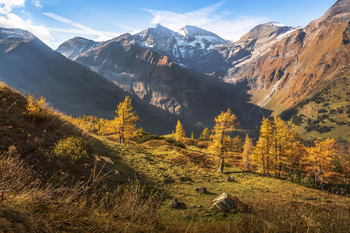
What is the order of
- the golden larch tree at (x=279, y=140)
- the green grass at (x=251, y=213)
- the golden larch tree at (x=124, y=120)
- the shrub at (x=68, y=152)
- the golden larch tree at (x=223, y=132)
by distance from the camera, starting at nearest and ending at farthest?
the green grass at (x=251, y=213)
the shrub at (x=68, y=152)
the golden larch tree at (x=223, y=132)
the golden larch tree at (x=279, y=140)
the golden larch tree at (x=124, y=120)

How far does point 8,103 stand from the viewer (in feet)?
30.8

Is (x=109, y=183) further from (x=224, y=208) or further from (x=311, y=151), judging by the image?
(x=311, y=151)

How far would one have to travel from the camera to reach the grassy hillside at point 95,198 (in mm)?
2453

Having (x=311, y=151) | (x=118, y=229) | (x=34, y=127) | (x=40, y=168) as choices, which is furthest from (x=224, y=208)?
(x=311, y=151)

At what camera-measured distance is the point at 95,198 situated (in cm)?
600

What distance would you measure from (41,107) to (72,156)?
502 cm

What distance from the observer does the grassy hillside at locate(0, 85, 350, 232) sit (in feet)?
8.05

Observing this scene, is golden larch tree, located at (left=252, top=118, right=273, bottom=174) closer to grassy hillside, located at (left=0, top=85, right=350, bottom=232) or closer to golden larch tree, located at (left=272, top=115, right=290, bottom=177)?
golden larch tree, located at (left=272, top=115, right=290, bottom=177)

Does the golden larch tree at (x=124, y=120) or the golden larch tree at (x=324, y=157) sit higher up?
the golden larch tree at (x=124, y=120)

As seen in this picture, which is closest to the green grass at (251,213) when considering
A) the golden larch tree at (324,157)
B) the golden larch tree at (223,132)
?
the golden larch tree at (223,132)

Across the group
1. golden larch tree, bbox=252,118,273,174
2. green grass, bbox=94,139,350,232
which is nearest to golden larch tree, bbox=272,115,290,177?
golden larch tree, bbox=252,118,273,174

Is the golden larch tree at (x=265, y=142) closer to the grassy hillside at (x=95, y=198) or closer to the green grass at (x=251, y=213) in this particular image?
the green grass at (x=251, y=213)

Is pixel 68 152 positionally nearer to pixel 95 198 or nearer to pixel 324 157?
pixel 95 198

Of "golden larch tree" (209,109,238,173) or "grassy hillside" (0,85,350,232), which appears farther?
"golden larch tree" (209,109,238,173)
